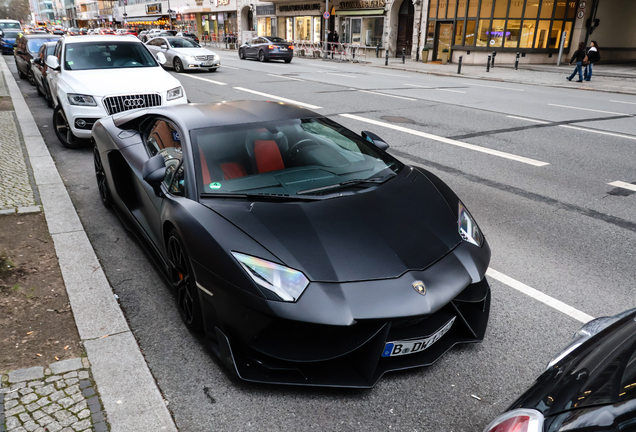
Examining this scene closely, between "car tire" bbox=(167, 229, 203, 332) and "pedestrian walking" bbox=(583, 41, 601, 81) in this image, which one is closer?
"car tire" bbox=(167, 229, 203, 332)

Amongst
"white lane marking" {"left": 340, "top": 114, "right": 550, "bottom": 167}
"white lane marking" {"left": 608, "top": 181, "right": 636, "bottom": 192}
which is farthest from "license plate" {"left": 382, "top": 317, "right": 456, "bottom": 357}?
"white lane marking" {"left": 340, "top": 114, "right": 550, "bottom": 167}

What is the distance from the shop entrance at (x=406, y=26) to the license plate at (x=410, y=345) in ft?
120

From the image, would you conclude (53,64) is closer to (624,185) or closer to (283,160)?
(283,160)

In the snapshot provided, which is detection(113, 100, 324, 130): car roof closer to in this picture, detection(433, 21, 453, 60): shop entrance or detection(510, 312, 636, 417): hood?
detection(510, 312, 636, 417): hood

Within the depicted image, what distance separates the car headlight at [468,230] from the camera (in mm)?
3136

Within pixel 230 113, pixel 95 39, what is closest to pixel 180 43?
pixel 95 39

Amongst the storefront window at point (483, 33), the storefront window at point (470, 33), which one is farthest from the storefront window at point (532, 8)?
the storefront window at point (470, 33)

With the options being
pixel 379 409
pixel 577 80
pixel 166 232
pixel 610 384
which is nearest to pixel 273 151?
pixel 166 232

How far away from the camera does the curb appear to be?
101 inches

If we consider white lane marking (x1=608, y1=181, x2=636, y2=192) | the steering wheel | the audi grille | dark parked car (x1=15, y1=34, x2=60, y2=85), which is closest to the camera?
the steering wheel

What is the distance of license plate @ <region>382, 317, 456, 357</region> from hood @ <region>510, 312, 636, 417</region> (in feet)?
2.53

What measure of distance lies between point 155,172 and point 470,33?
31588 millimetres

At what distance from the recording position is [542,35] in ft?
97.1

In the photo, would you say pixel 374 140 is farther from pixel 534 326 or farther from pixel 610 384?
pixel 610 384
